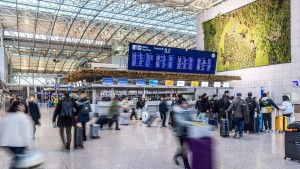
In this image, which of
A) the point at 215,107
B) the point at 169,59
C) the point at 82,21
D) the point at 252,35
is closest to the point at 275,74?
the point at 252,35

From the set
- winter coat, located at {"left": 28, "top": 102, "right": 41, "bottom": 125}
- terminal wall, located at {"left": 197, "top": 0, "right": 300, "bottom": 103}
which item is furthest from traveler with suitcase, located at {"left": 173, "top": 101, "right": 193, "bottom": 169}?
terminal wall, located at {"left": 197, "top": 0, "right": 300, "bottom": 103}

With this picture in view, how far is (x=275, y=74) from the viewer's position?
20.3 m

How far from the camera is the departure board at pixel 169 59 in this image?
58.8 ft

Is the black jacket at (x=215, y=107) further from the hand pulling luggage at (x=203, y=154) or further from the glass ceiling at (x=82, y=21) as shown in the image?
the glass ceiling at (x=82, y=21)

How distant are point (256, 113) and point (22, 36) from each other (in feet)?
138

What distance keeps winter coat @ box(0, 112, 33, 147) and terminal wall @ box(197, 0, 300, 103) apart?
740 inches

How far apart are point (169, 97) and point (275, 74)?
951 cm

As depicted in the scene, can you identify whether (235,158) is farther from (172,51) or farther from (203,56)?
(203,56)

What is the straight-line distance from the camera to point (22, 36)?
4256 centimetres

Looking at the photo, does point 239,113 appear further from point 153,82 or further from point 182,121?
point 153,82

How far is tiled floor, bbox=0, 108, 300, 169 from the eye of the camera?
5344 millimetres

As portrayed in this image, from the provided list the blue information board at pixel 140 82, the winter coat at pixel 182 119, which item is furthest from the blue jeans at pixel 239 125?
the blue information board at pixel 140 82

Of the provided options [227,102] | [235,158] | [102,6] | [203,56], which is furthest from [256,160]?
[102,6]

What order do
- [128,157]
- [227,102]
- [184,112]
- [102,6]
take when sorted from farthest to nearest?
[102,6], [227,102], [128,157], [184,112]
